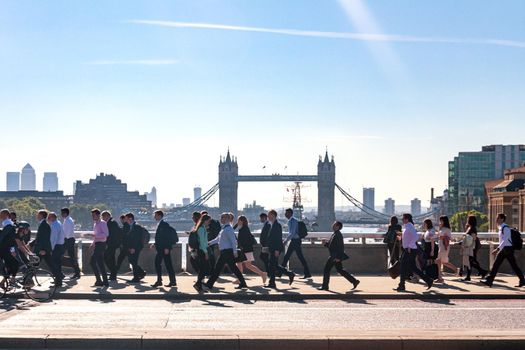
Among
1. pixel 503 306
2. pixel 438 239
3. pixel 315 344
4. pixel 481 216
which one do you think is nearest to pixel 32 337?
pixel 315 344

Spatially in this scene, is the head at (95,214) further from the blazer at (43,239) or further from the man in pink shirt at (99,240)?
the blazer at (43,239)

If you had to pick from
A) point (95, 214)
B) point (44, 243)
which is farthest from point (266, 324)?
point (44, 243)

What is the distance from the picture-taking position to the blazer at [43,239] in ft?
60.7

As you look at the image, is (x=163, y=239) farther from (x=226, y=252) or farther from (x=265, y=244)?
(x=265, y=244)

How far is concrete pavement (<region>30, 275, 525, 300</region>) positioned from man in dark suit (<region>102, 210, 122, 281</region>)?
14.8 inches

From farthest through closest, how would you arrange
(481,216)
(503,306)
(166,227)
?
(481,216), (166,227), (503,306)

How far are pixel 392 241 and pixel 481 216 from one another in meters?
125

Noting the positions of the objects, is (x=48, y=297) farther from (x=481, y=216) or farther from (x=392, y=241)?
(x=481, y=216)

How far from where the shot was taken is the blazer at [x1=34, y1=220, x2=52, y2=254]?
60.7 ft

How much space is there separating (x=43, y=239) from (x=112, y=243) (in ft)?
5.88

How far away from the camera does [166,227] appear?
1877 centimetres

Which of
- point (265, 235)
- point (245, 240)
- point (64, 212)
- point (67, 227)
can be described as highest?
point (64, 212)

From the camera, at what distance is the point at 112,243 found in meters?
19.8

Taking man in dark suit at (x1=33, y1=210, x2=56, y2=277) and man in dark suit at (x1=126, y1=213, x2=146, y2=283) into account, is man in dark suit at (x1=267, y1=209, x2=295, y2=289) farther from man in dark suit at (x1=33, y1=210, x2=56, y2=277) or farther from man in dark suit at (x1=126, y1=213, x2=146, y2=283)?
A: man in dark suit at (x1=33, y1=210, x2=56, y2=277)
